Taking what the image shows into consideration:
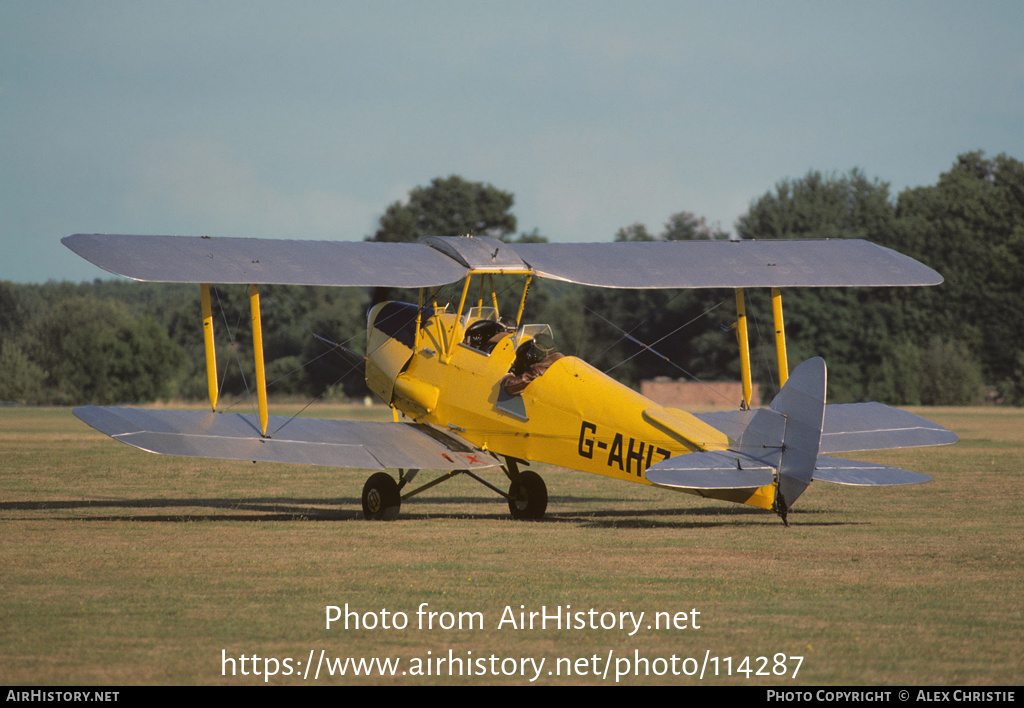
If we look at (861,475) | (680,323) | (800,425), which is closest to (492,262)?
(800,425)

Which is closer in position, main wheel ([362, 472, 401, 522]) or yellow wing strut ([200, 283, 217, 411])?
yellow wing strut ([200, 283, 217, 411])

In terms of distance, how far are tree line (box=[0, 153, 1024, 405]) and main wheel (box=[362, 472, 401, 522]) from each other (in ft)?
131

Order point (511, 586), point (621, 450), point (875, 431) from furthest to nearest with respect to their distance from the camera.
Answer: point (875, 431) → point (621, 450) → point (511, 586)

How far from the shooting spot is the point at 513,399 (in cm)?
1252

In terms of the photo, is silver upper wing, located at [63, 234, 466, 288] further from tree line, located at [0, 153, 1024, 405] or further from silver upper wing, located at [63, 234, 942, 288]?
tree line, located at [0, 153, 1024, 405]

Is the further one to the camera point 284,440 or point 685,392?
point 685,392

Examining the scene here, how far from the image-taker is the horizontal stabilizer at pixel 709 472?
33.4 feet

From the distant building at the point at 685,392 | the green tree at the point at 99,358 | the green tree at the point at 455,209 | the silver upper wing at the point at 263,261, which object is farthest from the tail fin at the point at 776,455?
the green tree at the point at 455,209

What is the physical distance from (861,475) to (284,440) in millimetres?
5650

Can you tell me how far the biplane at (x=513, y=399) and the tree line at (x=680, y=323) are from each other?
126ft

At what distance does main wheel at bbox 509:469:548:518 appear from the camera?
42.5 feet

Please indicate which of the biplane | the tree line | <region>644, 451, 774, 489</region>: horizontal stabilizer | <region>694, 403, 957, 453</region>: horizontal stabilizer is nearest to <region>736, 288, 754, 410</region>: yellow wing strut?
the biplane

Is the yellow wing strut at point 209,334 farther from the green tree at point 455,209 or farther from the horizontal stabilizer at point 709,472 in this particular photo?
the green tree at point 455,209

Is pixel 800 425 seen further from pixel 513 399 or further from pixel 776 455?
pixel 513 399
